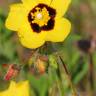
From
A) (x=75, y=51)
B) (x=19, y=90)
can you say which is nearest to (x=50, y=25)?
(x=19, y=90)

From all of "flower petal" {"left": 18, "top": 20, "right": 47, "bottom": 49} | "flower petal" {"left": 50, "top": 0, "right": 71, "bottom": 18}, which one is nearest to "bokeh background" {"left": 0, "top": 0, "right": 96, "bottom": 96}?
"flower petal" {"left": 18, "top": 20, "right": 47, "bottom": 49}

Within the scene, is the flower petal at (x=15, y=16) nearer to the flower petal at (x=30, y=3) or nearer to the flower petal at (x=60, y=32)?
the flower petal at (x=30, y=3)

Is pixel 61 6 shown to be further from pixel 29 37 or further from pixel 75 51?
pixel 75 51

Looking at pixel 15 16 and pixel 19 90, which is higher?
pixel 15 16

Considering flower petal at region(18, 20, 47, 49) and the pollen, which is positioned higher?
the pollen

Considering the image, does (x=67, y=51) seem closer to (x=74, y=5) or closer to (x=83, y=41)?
(x=83, y=41)

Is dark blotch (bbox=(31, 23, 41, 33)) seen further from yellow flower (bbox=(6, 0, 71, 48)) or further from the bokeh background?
the bokeh background

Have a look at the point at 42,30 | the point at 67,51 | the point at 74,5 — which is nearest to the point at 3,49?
the point at 67,51
